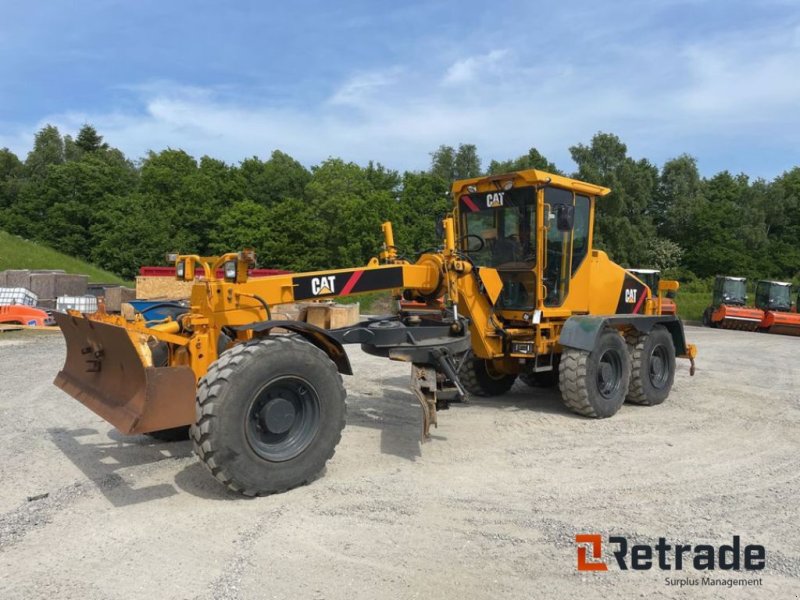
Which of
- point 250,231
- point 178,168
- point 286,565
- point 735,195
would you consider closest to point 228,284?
point 286,565

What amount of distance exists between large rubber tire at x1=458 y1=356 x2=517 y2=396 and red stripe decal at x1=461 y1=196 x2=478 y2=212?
202 centimetres

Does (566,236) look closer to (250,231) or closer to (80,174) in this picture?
(250,231)

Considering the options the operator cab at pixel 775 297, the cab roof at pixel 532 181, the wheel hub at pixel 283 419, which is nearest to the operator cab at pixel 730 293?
the operator cab at pixel 775 297

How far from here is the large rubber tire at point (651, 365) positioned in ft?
28.2

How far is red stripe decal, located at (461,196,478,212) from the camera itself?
322 inches

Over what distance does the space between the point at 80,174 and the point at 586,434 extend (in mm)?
51571

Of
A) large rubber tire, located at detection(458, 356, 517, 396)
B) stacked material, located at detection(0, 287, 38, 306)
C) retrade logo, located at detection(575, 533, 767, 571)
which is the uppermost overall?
stacked material, located at detection(0, 287, 38, 306)

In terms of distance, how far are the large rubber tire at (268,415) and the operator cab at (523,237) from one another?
3444 mm

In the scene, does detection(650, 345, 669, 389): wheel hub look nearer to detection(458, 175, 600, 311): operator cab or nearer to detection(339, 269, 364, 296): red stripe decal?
detection(458, 175, 600, 311): operator cab

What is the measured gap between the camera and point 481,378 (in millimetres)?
8938

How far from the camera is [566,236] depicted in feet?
26.3

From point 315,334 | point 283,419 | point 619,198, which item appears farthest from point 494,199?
point 619,198

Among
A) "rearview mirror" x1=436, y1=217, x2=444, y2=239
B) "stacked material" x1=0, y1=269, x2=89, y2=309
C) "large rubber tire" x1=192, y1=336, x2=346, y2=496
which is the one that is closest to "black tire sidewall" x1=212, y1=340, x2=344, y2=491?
"large rubber tire" x1=192, y1=336, x2=346, y2=496

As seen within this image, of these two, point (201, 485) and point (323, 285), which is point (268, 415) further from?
point (323, 285)
